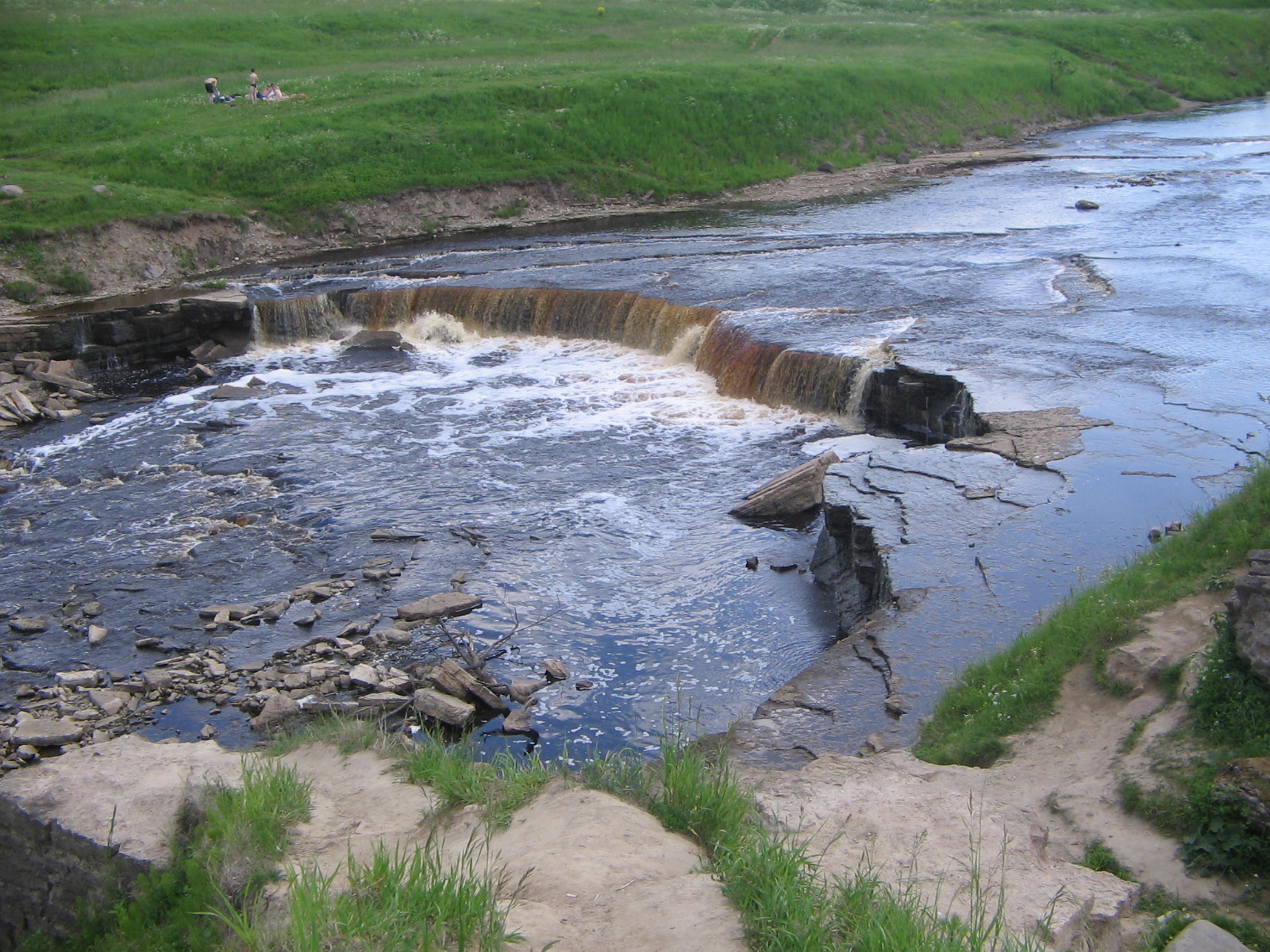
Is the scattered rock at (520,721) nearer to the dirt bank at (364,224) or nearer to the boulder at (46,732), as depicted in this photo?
the boulder at (46,732)

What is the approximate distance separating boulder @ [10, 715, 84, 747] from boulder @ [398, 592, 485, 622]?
12.1 ft

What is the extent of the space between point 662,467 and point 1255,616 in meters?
10.8

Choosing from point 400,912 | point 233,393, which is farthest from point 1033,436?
point 233,393

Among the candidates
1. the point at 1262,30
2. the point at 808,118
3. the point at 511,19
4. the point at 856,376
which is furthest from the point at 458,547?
the point at 1262,30

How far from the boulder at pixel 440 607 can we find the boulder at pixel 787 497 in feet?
13.9

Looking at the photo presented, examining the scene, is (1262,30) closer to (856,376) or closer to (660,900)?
(856,376)

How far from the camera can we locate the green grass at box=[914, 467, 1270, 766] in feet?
29.4

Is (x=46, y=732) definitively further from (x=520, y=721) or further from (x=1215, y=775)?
(x=1215, y=775)

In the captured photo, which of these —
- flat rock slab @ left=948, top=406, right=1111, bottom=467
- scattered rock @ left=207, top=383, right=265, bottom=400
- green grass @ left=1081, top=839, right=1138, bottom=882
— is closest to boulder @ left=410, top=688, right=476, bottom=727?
green grass @ left=1081, top=839, right=1138, bottom=882

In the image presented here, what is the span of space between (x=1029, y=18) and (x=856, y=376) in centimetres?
5985

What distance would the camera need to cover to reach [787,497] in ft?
50.1

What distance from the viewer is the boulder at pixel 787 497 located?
50.1ft

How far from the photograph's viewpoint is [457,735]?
35.8 ft

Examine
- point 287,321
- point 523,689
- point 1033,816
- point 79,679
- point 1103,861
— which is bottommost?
point 79,679
